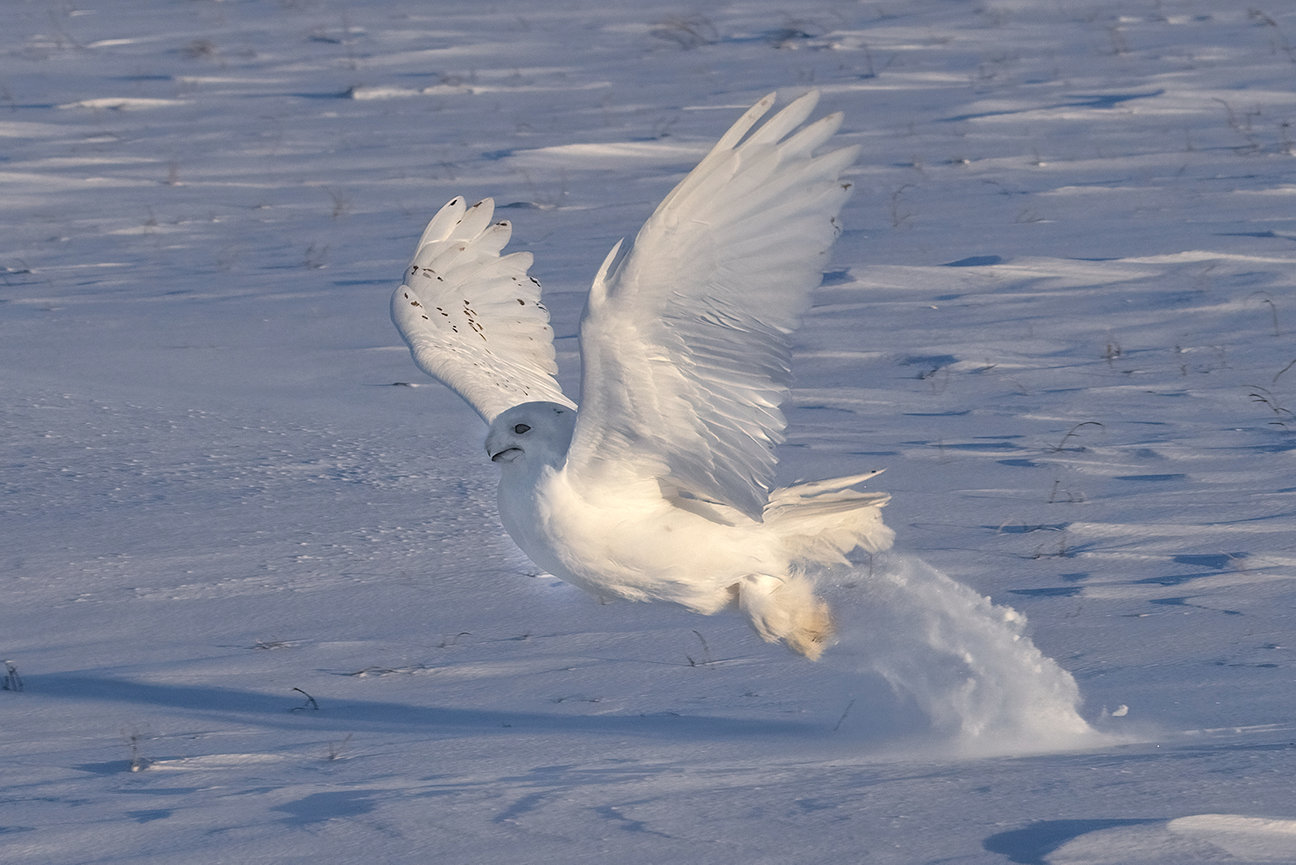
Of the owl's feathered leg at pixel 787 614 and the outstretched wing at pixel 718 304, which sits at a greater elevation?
the outstretched wing at pixel 718 304

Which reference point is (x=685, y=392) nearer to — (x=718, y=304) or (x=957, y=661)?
(x=718, y=304)

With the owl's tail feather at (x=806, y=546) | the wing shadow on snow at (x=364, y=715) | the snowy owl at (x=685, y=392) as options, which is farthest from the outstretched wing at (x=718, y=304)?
the wing shadow on snow at (x=364, y=715)

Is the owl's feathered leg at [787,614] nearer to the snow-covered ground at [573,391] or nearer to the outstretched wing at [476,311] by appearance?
the snow-covered ground at [573,391]

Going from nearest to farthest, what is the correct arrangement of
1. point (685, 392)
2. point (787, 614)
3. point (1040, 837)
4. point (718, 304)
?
Result: point (1040, 837)
point (718, 304)
point (685, 392)
point (787, 614)

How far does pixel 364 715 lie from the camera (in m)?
4.39

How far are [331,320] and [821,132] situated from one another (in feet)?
17.0

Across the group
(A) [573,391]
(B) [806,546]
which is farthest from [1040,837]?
(A) [573,391]

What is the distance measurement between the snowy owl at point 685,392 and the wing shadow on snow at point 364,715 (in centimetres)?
30

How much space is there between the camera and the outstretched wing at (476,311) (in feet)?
15.7

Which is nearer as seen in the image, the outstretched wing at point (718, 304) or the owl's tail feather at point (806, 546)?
the outstretched wing at point (718, 304)

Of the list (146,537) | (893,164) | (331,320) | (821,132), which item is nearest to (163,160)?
(331,320)

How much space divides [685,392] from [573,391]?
3.49 meters

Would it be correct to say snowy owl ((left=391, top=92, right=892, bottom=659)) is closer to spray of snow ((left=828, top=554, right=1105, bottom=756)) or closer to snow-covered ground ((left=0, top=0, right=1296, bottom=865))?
spray of snow ((left=828, top=554, right=1105, bottom=756))

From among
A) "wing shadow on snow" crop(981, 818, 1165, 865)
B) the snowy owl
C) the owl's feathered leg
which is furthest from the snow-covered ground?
the snowy owl
